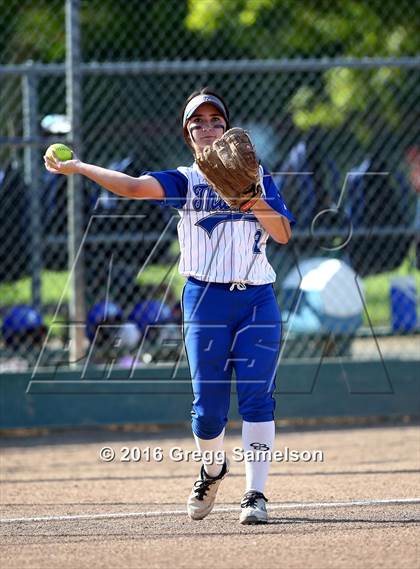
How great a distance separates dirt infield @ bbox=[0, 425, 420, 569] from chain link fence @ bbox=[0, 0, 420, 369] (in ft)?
2.96

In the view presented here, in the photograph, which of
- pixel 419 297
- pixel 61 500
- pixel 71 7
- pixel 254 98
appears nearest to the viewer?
pixel 61 500

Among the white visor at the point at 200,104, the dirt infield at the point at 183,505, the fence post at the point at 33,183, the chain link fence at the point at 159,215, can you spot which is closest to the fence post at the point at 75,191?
the chain link fence at the point at 159,215

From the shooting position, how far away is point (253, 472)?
500 centimetres

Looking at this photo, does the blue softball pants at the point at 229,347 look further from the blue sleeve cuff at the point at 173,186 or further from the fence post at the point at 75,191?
the fence post at the point at 75,191

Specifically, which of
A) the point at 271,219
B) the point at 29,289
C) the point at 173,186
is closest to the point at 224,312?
the point at 271,219

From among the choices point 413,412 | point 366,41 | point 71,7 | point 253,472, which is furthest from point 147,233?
point 366,41

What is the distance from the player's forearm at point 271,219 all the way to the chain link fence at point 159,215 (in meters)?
2.69

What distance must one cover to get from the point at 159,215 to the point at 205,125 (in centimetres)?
382

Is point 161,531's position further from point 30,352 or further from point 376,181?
point 376,181

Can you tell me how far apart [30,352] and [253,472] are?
416cm

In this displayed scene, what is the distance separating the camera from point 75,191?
8.18m

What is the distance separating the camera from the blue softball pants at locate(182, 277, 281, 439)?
16.3ft

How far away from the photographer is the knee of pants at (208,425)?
5.05 metres

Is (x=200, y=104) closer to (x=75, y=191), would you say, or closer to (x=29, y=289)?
(x=75, y=191)
